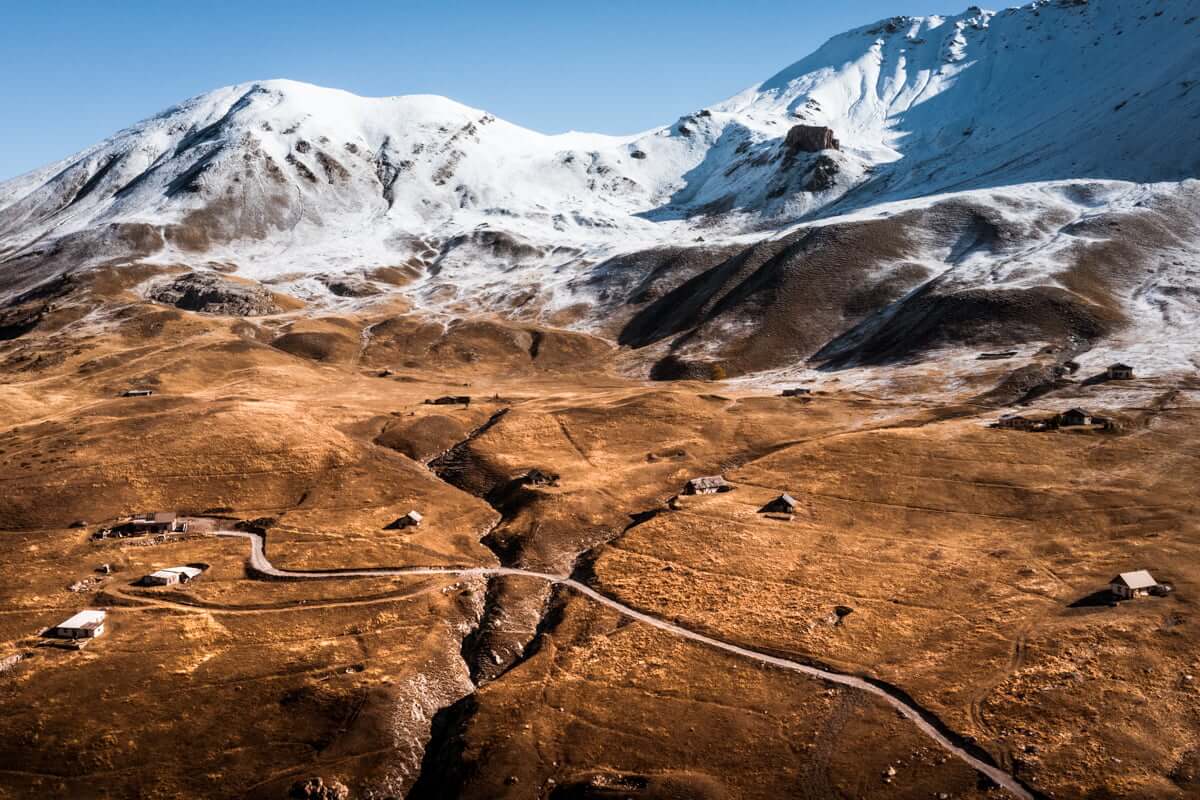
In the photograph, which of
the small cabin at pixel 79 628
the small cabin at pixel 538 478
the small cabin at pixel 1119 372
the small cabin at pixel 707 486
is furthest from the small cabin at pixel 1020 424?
the small cabin at pixel 79 628

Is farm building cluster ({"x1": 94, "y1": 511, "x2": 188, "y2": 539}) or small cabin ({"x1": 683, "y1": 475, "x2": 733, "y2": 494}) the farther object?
small cabin ({"x1": 683, "y1": 475, "x2": 733, "y2": 494})

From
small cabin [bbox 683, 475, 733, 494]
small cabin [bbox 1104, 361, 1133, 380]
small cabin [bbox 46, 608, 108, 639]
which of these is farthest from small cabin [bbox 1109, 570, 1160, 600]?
small cabin [bbox 46, 608, 108, 639]

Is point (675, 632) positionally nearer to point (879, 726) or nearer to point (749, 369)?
point (879, 726)

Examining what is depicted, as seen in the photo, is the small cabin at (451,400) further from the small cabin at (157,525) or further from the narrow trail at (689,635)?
the small cabin at (157,525)

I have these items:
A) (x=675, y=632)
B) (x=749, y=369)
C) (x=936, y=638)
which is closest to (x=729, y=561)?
(x=675, y=632)

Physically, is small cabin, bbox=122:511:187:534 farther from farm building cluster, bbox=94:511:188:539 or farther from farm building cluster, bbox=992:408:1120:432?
farm building cluster, bbox=992:408:1120:432

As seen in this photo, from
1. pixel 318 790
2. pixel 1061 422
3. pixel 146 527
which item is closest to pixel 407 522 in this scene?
pixel 146 527

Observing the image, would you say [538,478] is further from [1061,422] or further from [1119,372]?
[1119,372]
